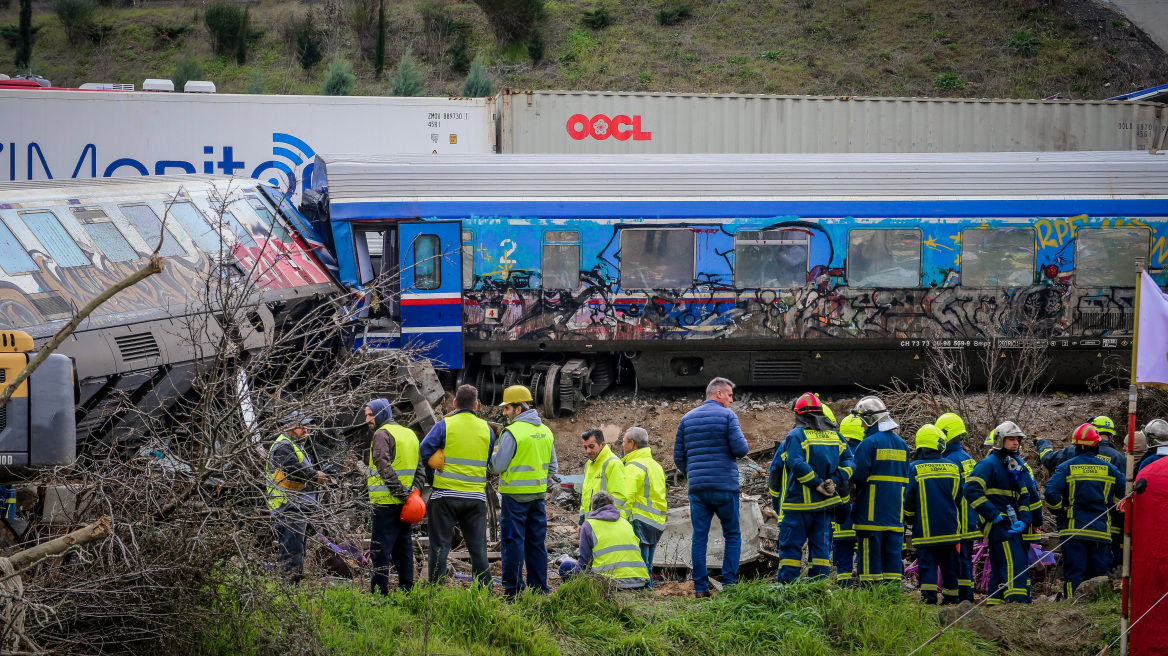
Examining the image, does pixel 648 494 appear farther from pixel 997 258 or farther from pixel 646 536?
pixel 997 258

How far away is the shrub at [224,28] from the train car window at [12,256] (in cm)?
3153

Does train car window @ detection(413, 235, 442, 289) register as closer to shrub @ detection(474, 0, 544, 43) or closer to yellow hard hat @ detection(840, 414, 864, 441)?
yellow hard hat @ detection(840, 414, 864, 441)

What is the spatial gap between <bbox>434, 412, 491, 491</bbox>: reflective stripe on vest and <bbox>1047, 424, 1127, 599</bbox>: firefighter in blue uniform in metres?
4.47

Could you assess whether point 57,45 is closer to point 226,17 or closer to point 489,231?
point 226,17

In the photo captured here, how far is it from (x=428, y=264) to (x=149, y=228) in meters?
3.38

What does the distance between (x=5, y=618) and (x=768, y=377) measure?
34.0ft

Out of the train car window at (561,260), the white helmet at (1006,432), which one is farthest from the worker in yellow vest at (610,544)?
the train car window at (561,260)

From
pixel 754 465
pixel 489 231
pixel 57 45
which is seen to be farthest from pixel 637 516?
pixel 57 45

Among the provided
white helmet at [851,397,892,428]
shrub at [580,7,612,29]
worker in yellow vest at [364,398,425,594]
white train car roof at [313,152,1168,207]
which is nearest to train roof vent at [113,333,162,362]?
worker in yellow vest at [364,398,425,594]

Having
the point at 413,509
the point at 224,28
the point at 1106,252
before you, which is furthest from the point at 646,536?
the point at 224,28

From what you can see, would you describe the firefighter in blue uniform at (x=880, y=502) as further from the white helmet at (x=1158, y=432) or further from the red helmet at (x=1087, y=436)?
the white helmet at (x=1158, y=432)

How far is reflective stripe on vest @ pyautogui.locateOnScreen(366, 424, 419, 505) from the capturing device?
6965 millimetres

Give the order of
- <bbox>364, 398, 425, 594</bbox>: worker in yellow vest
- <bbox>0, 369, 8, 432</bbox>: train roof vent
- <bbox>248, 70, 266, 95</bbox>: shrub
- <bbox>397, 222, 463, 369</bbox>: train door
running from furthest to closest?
<bbox>248, 70, 266, 95</bbox>: shrub
<bbox>397, 222, 463, 369</bbox>: train door
<bbox>364, 398, 425, 594</bbox>: worker in yellow vest
<bbox>0, 369, 8, 432</bbox>: train roof vent

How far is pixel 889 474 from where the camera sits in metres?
7.67
